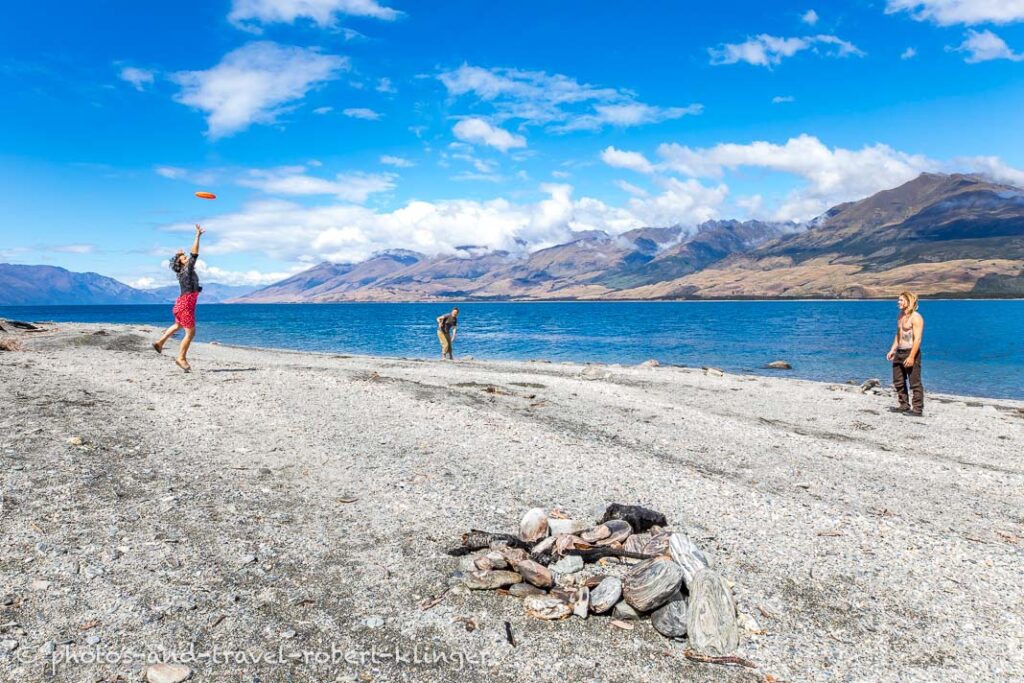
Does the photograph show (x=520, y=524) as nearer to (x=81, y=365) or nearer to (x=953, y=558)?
(x=953, y=558)

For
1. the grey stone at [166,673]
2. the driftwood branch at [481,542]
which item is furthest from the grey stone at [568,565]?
the grey stone at [166,673]

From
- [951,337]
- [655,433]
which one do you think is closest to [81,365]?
[655,433]

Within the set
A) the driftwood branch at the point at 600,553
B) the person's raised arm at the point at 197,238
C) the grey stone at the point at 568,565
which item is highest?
the person's raised arm at the point at 197,238

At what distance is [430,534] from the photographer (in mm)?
7926

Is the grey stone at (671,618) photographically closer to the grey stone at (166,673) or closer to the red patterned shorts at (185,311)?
the grey stone at (166,673)

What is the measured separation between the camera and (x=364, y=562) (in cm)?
707

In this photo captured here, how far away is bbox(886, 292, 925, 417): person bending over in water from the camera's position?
1822 centimetres

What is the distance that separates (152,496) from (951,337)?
8854 cm

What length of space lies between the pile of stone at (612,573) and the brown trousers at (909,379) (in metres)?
15.0

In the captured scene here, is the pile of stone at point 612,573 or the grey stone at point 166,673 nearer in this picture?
the grey stone at point 166,673

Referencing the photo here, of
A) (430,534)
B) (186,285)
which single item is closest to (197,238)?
(186,285)

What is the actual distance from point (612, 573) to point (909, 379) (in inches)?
682

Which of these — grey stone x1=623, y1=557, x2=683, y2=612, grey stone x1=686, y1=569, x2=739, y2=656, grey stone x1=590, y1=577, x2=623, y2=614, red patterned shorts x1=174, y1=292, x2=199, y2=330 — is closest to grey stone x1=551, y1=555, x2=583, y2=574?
grey stone x1=590, y1=577, x2=623, y2=614

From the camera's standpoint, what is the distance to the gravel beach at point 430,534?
539 cm
